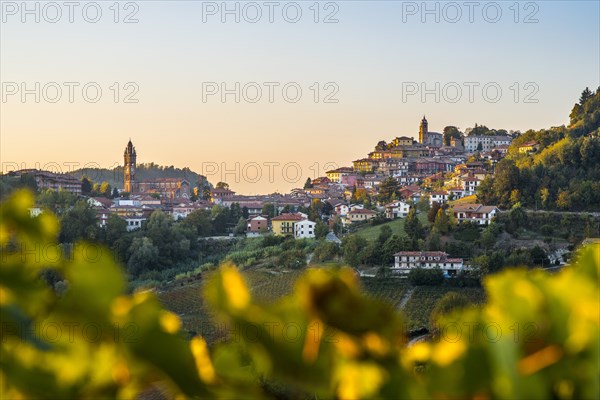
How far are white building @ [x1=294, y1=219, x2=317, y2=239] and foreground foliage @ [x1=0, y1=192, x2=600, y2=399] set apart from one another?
22.7 metres

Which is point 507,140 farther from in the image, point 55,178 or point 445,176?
point 55,178

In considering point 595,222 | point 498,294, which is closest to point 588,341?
point 498,294

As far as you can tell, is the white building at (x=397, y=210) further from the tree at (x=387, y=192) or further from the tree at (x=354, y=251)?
the tree at (x=354, y=251)

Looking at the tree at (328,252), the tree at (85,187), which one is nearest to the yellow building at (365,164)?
the tree at (85,187)

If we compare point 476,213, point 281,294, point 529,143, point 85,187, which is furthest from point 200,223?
point 529,143

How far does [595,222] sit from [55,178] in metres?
18.7

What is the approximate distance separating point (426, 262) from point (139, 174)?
102ft

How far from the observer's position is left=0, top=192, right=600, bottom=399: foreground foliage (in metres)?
0.36

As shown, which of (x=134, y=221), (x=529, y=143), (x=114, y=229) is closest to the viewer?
(x=114, y=229)

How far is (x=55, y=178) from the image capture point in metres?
28.6

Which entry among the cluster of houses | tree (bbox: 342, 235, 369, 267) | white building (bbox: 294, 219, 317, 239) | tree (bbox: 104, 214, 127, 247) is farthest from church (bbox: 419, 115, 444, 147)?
tree (bbox: 342, 235, 369, 267)

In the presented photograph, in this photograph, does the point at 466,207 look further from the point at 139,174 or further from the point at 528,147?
the point at 139,174

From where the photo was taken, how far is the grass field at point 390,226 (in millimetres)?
21281

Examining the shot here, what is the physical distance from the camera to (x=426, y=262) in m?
17.5
